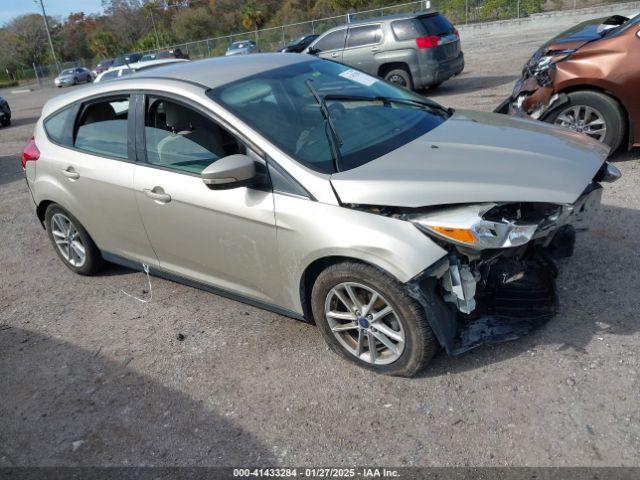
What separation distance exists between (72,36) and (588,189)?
84.1 metres

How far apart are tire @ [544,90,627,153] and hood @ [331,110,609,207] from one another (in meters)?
2.55

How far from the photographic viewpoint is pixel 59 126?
15.2 feet

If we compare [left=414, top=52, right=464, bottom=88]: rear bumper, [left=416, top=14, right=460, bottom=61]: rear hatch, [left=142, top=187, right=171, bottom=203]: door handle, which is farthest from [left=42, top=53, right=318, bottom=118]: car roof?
[left=416, top=14, right=460, bottom=61]: rear hatch

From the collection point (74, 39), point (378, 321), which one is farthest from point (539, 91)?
point (74, 39)

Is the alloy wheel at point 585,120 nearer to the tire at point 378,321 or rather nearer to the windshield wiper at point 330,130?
the windshield wiper at point 330,130

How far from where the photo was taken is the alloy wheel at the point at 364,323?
304cm

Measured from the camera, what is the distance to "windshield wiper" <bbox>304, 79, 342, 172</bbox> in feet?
10.7

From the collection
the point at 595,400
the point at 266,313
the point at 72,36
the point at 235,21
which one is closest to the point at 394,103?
the point at 266,313

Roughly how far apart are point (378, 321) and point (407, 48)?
9.60 m

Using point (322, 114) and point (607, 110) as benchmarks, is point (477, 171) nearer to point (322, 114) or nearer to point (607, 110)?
point (322, 114)

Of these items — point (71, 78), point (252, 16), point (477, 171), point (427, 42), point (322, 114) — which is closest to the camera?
point (477, 171)

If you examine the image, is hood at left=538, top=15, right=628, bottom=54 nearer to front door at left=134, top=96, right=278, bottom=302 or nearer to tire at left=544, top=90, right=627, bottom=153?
tire at left=544, top=90, right=627, bottom=153

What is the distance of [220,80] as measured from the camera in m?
3.69

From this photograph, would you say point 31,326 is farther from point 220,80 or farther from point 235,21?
point 235,21
